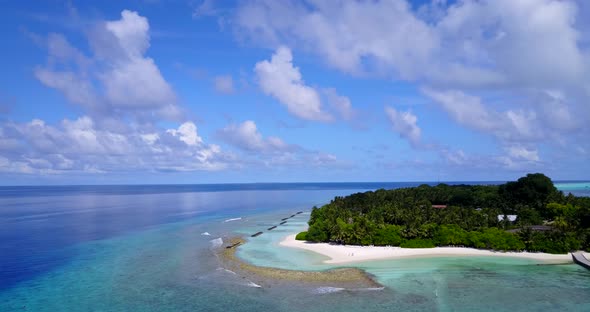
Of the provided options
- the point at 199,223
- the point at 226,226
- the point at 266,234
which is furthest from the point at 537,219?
the point at 199,223

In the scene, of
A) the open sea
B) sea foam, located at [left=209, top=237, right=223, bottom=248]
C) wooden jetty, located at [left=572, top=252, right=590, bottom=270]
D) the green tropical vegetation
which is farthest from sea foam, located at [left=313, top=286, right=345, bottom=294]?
wooden jetty, located at [left=572, top=252, right=590, bottom=270]

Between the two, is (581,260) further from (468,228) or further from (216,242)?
(216,242)

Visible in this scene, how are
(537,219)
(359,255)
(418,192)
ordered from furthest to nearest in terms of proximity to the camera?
1. (418,192)
2. (537,219)
3. (359,255)

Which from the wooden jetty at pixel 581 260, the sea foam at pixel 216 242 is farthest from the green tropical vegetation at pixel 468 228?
the sea foam at pixel 216 242

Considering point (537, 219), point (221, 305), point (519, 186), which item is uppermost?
point (519, 186)

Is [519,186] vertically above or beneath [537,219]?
above

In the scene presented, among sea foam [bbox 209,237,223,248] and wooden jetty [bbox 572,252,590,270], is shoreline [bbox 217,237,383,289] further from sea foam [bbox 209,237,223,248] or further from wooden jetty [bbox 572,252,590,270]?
wooden jetty [bbox 572,252,590,270]

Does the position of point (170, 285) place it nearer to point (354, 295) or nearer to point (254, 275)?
point (254, 275)

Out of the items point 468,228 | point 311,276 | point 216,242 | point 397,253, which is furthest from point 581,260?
point 216,242
